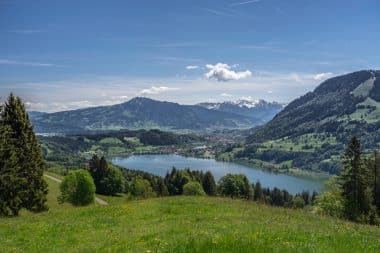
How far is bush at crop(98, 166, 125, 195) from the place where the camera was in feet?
477

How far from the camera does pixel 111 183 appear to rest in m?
147

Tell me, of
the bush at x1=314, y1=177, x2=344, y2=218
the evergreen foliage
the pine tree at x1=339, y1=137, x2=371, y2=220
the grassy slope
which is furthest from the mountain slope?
the evergreen foliage

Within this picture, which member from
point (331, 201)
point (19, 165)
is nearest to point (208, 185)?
point (331, 201)

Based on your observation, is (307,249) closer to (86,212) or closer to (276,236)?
(276,236)

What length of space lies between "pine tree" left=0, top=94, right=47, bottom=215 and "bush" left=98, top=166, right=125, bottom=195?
298ft

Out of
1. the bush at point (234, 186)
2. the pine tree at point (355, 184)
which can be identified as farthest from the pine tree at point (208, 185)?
the pine tree at point (355, 184)

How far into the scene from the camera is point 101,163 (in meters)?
145

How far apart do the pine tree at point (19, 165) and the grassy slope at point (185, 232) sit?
13327 mm

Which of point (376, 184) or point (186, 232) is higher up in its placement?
point (186, 232)

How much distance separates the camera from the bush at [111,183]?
145375 millimetres

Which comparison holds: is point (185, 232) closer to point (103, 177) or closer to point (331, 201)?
point (331, 201)

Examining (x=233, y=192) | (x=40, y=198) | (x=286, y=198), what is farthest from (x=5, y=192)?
(x=286, y=198)

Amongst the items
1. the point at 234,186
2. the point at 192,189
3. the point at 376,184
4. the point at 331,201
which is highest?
the point at 376,184

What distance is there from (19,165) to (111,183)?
97905 millimetres
